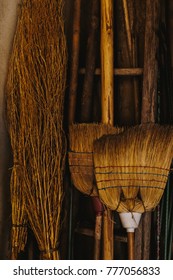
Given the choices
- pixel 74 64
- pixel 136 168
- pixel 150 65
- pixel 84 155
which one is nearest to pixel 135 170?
pixel 136 168

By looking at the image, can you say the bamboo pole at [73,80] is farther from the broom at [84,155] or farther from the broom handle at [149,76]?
the broom handle at [149,76]

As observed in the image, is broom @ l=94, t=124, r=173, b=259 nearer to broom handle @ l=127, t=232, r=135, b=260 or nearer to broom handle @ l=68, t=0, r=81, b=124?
broom handle @ l=127, t=232, r=135, b=260

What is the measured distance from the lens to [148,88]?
2.26 metres

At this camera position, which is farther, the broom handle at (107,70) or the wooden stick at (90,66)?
the wooden stick at (90,66)

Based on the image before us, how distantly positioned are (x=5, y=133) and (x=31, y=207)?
0.41m

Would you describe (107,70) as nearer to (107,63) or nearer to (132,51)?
(107,63)

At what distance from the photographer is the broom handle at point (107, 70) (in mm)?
2258

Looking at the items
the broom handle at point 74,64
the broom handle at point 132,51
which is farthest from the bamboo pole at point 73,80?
the broom handle at point 132,51

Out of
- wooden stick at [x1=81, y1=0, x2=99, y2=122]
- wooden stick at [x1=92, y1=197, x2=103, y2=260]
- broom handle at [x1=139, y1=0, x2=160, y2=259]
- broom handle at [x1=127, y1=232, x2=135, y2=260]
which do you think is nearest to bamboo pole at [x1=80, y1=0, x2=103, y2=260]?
wooden stick at [x1=81, y1=0, x2=99, y2=122]

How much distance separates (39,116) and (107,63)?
440 millimetres

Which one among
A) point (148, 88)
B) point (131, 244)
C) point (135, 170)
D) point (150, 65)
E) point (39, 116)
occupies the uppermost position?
point (150, 65)

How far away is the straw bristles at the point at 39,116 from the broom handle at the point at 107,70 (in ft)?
0.72

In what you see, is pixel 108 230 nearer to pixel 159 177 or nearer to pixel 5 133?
pixel 159 177

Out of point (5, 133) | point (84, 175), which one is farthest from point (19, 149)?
point (84, 175)
